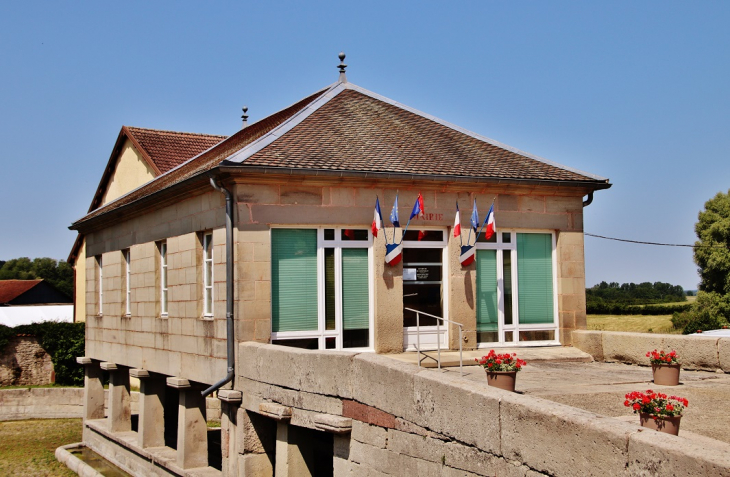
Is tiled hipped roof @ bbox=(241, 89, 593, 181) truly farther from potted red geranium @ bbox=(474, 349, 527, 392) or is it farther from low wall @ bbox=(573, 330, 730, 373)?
potted red geranium @ bbox=(474, 349, 527, 392)

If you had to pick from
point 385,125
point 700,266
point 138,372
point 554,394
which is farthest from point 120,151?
point 700,266

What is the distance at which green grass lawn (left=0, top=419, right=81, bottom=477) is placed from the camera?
22859 millimetres

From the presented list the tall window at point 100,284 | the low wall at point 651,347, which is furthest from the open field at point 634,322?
the low wall at point 651,347

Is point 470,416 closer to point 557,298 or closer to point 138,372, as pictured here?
point 557,298

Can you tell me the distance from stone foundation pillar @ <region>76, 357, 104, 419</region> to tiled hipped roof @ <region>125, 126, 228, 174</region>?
26.7ft

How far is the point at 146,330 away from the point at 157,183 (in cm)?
434

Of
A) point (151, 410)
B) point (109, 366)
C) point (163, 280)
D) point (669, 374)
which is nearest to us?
point (669, 374)

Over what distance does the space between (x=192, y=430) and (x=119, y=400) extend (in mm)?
6283

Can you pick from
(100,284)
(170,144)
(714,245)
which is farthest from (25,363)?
(714,245)

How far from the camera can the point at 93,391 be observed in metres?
23.7

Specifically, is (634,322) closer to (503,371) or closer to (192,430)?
(192,430)

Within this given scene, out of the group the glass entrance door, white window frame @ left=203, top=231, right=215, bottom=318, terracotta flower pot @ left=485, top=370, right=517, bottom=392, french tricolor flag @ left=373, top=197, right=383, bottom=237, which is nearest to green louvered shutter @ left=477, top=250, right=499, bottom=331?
the glass entrance door

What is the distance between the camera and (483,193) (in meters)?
15.2

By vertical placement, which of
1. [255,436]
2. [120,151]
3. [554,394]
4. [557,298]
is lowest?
[255,436]
